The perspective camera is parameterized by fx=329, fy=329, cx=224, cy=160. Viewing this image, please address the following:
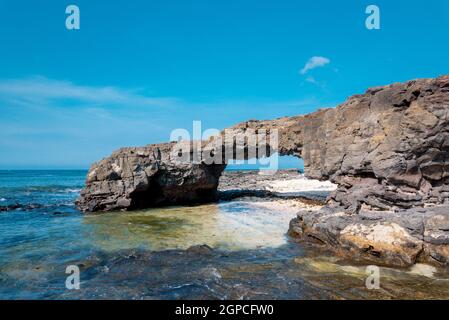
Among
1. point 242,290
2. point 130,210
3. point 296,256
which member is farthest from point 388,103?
point 130,210

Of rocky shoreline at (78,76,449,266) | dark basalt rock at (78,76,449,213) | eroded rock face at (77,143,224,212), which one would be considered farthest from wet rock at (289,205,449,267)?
eroded rock face at (77,143,224,212)

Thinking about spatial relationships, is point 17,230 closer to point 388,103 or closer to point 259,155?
point 259,155

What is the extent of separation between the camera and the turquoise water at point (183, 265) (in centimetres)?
924

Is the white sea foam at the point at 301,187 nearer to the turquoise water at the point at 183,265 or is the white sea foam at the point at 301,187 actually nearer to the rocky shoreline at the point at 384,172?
the rocky shoreline at the point at 384,172

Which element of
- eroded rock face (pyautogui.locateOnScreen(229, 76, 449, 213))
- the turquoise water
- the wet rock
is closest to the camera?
the turquoise water

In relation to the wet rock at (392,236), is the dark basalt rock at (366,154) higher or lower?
higher

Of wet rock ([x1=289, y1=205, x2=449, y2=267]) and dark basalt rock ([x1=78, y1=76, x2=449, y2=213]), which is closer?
wet rock ([x1=289, y1=205, x2=449, y2=267])

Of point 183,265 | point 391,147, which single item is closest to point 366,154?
point 391,147

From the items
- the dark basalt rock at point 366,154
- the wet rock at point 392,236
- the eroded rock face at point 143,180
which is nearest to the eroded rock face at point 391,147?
the dark basalt rock at point 366,154

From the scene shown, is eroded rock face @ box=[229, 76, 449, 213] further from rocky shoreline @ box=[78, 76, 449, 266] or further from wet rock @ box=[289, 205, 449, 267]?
wet rock @ box=[289, 205, 449, 267]

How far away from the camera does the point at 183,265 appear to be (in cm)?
1175

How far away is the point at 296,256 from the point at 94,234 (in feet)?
35.6

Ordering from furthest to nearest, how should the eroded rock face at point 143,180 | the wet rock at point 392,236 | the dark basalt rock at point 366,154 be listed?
the eroded rock face at point 143,180 < the dark basalt rock at point 366,154 < the wet rock at point 392,236

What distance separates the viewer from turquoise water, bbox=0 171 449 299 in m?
9.24
